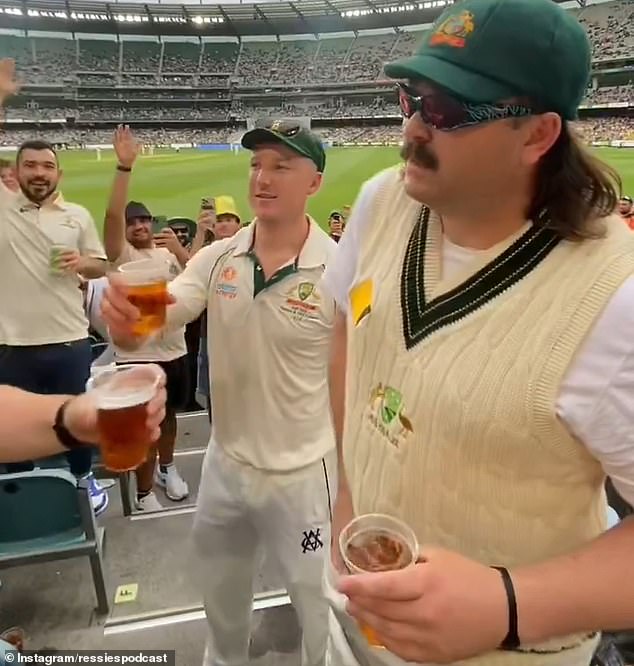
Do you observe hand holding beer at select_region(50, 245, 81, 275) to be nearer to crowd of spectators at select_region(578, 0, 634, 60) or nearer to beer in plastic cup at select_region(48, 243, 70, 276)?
beer in plastic cup at select_region(48, 243, 70, 276)

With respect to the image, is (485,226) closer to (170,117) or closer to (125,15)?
(125,15)

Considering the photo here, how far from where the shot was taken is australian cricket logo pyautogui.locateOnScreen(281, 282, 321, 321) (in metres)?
1.89

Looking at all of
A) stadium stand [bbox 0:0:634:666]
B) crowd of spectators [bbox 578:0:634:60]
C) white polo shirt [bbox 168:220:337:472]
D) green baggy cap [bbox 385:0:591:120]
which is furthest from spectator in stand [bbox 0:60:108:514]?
crowd of spectators [bbox 578:0:634:60]

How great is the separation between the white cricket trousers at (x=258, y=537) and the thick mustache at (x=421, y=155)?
119 centimetres

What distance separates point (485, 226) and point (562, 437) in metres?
0.37

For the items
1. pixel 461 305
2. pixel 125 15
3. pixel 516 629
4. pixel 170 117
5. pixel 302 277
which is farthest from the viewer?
pixel 170 117

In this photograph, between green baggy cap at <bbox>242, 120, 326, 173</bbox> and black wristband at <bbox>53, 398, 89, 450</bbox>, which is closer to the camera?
black wristband at <bbox>53, 398, 89, 450</bbox>

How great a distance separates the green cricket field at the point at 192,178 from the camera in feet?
54.1

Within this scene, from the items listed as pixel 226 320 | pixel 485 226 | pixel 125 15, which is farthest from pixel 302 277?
pixel 125 15

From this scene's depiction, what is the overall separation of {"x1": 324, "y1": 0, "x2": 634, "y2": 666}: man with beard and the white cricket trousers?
0.81 meters

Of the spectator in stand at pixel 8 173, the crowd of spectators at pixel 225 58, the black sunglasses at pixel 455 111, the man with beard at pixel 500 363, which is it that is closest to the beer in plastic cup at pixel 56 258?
the spectator in stand at pixel 8 173

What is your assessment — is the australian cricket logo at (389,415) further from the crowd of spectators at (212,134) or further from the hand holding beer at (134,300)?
the crowd of spectators at (212,134)

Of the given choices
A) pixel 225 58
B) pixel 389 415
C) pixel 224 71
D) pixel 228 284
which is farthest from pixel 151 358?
pixel 225 58

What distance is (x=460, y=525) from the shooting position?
0.99 metres
